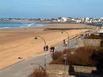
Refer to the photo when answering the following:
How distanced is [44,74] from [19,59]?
634 inches

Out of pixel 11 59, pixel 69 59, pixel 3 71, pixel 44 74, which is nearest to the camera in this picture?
pixel 44 74

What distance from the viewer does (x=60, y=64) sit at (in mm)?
26562

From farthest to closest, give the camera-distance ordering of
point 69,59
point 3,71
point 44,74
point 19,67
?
point 19,67 → point 3,71 → point 69,59 → point 44,74

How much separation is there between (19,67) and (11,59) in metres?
7.26

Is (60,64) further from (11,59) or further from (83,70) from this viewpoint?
Result: (11,59)

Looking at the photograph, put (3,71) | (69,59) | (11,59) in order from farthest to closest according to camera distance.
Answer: (11,59), (3,71), (69,59)

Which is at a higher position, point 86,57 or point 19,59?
point 86,57

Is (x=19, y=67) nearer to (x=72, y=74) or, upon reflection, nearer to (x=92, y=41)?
(x=72, y=74)

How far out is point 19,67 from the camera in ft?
109

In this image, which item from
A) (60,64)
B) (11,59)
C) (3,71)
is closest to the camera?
(60,64)

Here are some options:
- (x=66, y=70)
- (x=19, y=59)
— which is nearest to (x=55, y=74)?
(x=66, y=70)

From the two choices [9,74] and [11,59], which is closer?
[9,74]

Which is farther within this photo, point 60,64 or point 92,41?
point 92,41

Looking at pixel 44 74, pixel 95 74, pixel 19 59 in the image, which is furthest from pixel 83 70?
pixel 19 59
